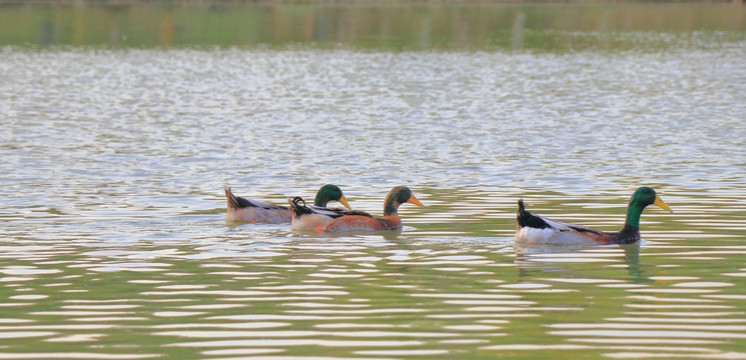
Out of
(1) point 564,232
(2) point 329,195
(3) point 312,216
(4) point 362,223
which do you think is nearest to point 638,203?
(1) point 564,232

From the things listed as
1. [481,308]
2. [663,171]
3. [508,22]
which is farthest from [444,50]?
[481,308]

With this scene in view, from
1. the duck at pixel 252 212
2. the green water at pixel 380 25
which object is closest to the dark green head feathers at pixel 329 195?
the duck at pixel 252 212

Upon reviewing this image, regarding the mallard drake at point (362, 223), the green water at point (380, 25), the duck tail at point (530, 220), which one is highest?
the green water at point (380, 25)

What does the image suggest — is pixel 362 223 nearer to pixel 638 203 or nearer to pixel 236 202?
pixel 236 202

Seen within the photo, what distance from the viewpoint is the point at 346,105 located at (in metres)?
37.8

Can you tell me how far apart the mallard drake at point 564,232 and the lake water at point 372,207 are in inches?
6.7

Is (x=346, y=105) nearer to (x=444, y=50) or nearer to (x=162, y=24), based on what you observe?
(x=444, y=50)

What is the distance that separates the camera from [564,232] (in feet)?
51.1

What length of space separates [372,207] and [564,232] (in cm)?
444

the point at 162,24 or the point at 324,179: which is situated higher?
the point at 162,24

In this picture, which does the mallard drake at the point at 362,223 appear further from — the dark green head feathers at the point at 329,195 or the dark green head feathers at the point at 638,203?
the dark green head feathers at the point at 638,203

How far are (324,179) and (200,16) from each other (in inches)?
2723

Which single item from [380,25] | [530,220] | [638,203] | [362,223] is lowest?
[362,223]

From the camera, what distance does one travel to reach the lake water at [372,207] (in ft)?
36.9
